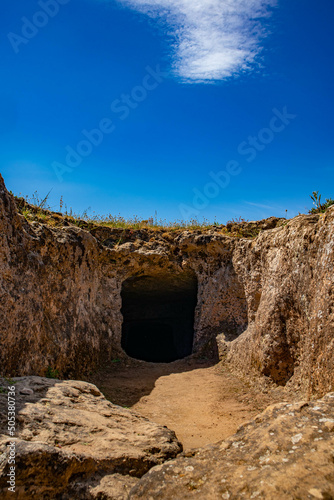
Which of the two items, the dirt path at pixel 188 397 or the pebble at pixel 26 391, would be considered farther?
the dirt path at pixel 188 397

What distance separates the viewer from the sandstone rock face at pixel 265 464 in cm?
235

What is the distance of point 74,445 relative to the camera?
138 inches

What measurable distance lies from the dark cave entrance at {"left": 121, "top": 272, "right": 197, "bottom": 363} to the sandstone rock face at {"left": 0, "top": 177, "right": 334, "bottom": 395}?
1.04 m

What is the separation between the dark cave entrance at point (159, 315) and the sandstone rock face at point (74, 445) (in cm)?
785

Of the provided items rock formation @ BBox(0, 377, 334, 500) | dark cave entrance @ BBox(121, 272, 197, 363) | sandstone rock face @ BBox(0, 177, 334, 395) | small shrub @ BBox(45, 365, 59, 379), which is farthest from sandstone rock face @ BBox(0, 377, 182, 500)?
A: dark cave entrance @ BBox(121, 272, 197, 363)

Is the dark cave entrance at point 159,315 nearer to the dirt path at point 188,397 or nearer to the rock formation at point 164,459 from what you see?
the dirt path at point 188,397

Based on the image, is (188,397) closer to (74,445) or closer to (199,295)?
(199,295)

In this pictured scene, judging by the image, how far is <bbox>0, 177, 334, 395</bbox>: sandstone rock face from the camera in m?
5.71

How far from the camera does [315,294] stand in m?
5.55

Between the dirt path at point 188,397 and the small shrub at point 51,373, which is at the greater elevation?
the small shrub at point 51,373

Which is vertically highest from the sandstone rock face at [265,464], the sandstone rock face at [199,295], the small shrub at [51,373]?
the sandstone rock face at [199,295]

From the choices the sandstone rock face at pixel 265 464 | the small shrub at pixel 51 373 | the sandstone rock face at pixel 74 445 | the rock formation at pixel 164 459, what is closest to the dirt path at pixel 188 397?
the small shrub at pixel 51 373

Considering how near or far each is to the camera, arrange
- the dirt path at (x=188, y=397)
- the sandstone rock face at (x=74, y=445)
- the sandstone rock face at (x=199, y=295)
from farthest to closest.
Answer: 1. the dirt path at (x=188, y=397)
2. the sandstone rock face at (x=199, y=295)
3. the sandstone rock face at (x=74, y=445)

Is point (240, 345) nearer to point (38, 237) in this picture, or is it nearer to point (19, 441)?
point (38, 237)
